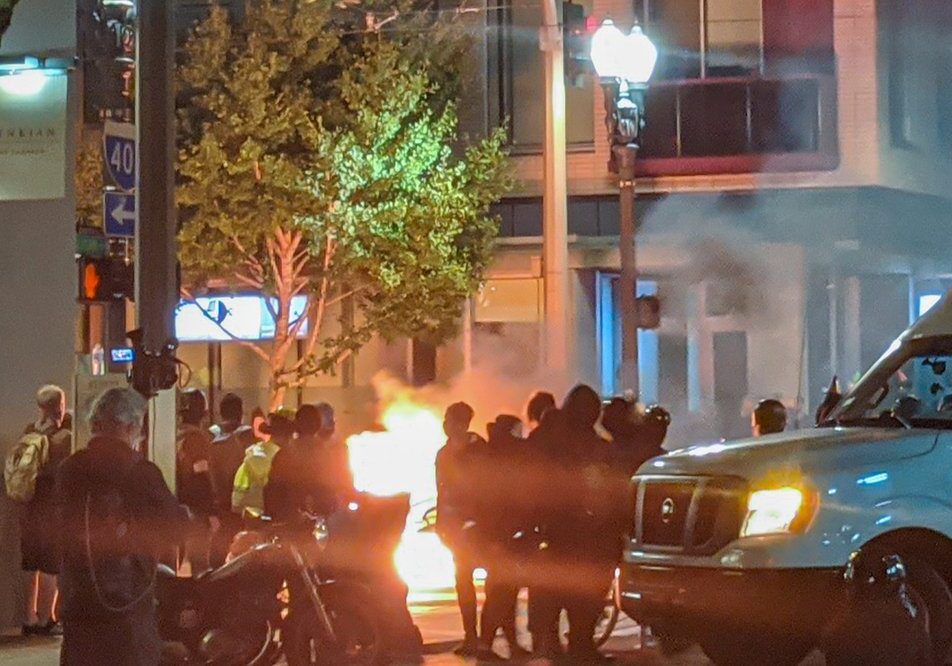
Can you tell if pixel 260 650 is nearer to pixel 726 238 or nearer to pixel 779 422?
pixel 779 422

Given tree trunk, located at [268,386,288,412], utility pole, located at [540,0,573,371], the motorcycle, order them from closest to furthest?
1. the motorcycle
2. utility pole, located at [540,0,573,371]
3. tree trunk, located at [268,386,288,412]

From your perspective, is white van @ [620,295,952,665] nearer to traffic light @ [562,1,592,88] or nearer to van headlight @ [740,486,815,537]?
van headlight @ [740,486,815,537]

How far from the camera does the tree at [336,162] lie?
21969mm

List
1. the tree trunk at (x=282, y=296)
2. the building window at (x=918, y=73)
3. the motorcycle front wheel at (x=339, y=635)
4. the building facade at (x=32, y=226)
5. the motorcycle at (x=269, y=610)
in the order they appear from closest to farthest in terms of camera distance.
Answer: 1. the motorcycle at (x=269, y=610)
2. the motorcycle front wheel at (x=339, y=635)
3. the building facade at (x=32, y=226)
4. the tree trunk at (x=282, y=296)
5. the building window at (x=918, y=73)

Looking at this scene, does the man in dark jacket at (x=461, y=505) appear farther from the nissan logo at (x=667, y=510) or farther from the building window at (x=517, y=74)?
the building window at (x=517, y=74)

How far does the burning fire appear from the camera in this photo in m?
14.1

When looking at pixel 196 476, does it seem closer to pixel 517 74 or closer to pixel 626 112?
pixel 626 112

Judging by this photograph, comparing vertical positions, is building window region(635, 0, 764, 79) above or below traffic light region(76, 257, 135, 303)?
above

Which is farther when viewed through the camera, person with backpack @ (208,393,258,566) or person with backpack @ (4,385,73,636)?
person with backpack @ (208,393,258,566)

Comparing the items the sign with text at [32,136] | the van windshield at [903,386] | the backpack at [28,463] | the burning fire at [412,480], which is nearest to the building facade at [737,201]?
the burning fire at [412,480]

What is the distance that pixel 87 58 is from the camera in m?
13.8

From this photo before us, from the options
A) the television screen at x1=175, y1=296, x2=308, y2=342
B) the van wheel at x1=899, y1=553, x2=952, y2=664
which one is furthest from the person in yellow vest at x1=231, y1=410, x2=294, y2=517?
the television screen at x1=175, y1=296, x2=308, y2=342

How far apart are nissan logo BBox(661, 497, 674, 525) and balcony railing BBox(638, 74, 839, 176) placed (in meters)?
14.3

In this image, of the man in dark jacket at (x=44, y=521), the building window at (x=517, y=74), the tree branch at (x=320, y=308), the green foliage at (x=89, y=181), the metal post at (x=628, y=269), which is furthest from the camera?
the building window at (x=517, y=74)
